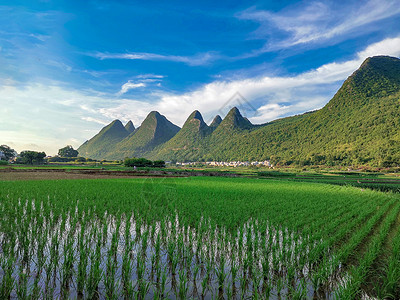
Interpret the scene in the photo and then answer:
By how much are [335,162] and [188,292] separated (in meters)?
76.0

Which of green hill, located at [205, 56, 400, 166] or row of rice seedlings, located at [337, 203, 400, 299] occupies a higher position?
green hill, located at [205, 56, 400, 166]

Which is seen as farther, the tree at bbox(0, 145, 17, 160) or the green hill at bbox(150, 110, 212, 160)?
the green hill at bbox(150, 110, 212, 160)

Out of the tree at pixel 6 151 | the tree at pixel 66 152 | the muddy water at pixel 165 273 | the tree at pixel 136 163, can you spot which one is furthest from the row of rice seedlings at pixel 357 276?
the tree at pixel 66 152

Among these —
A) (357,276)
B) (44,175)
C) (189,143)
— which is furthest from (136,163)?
(189,143)

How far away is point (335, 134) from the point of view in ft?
278

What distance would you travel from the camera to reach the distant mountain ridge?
66438 mm

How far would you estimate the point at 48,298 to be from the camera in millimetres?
3105

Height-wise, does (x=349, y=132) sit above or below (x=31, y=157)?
above

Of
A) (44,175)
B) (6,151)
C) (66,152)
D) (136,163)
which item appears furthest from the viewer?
(66,152)

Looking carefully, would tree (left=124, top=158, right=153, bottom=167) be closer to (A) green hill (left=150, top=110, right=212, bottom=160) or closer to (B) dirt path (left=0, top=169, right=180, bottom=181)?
(B) dirt path (left=0, top=169, right=180, bottom=181)

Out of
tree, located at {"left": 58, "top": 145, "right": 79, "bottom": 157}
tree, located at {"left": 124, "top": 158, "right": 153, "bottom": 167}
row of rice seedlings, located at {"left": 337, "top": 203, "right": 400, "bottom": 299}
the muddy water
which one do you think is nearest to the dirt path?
tree, located at {"left": 124, "top": 158, "right": 153, "bottom": 167}

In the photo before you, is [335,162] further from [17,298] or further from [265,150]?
[17,298]

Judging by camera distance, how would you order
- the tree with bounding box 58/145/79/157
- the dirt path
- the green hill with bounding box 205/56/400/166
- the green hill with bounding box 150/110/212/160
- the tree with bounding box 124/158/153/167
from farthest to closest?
the green hill with bounding box 150/110/212/160 < the tree with bounding box 58/145/79/157 < the green hill with bounding box 205/56/400/166 < the tree with bounding box 124/158/153/167 < the dirt path

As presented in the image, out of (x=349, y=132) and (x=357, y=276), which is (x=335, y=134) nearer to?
(x=349, y=132)
